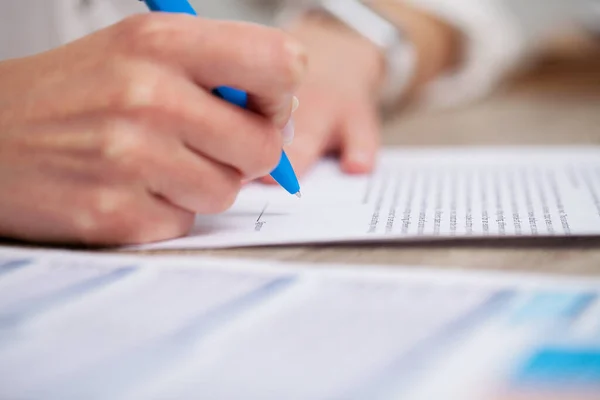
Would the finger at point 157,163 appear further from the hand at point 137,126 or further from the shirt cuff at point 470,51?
the shirt cuff at point 470,51

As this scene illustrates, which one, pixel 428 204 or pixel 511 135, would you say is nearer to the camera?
pixel 428 204

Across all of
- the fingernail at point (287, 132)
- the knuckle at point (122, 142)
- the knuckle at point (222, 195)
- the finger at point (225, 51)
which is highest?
the finger at point (225, 51)

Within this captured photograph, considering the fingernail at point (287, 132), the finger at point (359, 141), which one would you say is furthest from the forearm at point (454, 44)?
the fingernail at point (287, 132)

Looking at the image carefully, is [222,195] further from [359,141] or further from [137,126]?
[359,141]

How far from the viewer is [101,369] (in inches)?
8.2

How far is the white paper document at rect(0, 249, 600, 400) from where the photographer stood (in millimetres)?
193

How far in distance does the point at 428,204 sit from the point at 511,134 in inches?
12.4

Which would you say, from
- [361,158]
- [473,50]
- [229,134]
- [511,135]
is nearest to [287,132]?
[229,134]

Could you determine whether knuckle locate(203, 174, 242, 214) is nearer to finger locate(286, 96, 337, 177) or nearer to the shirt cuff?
finger locate(286, 96, 337, 177)

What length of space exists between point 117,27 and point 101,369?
0.19 meters

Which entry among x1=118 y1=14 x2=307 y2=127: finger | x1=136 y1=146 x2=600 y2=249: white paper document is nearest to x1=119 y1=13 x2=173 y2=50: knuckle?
x1=118 y1=14 x2=307 y2=127: finger

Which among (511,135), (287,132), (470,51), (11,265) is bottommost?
(11,265)

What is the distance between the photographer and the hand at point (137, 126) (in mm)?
301

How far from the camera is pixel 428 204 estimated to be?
37 cm
